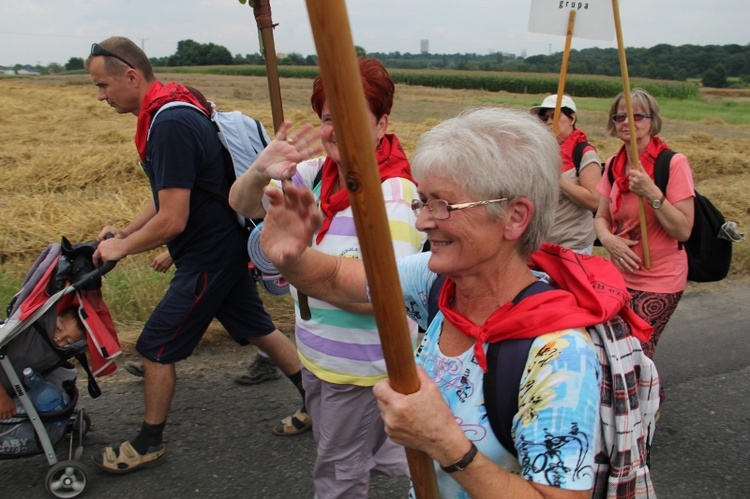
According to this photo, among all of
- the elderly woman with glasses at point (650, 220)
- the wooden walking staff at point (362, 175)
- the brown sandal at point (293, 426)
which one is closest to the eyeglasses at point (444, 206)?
the wooden walking staff at point (362, 175)

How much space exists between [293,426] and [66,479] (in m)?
1.08

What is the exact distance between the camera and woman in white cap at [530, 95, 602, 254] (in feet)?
12.3

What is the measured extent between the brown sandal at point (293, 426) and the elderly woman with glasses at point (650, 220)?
1.74 m

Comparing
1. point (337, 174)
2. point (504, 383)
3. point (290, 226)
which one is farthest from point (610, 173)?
point (504, 383)

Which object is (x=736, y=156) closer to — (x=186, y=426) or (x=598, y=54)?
(x=186, y=426)

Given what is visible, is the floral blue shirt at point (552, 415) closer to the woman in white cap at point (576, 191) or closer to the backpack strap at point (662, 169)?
the backpack strap at point (662, 169)

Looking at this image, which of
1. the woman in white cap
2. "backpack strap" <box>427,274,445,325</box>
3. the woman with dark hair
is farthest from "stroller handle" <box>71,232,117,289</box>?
the woman in white cap

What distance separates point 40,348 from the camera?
9.59ft

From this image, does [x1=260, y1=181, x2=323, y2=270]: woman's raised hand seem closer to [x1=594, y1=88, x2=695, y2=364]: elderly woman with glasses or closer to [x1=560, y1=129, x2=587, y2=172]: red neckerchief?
[x1=594, y1=88, x2=695, y2=364]: elderly woman with glasses

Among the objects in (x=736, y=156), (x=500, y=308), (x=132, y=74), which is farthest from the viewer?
(x=736, y=156)

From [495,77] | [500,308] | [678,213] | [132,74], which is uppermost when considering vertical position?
[132,74]

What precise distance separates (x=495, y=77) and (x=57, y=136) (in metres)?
50.7

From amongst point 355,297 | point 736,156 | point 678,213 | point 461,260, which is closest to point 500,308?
point 461,260

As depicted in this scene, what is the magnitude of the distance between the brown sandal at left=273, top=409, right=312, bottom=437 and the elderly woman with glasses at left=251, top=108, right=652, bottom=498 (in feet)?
6.42
